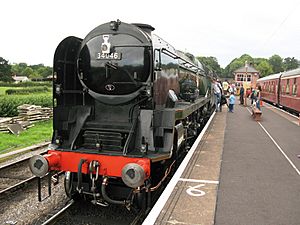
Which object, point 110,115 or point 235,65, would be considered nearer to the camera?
point 110,115

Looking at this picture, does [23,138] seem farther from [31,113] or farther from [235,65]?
[235,65]

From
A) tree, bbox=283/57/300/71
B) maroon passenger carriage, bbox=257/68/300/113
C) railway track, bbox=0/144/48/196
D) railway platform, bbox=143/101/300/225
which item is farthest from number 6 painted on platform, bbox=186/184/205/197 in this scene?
tree, bbox=283/57/300/71

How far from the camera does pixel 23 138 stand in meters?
12.5

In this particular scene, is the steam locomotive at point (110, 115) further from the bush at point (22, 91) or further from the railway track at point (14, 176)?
the bush at point (22, 91)

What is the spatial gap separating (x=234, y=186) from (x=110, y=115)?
269 cm

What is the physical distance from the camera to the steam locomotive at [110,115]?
4.92 m

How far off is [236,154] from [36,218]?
5233 mm

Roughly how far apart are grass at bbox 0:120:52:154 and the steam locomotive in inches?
216

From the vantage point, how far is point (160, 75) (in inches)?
225

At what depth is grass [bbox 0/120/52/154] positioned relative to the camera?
35.6ft

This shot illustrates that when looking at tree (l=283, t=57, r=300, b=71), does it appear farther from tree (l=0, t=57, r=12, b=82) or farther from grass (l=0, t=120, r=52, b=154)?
grass (l=0, t=120, r=52, b=154)

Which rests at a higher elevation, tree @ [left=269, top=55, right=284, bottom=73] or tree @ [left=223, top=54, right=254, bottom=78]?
tree @ [left=269, top=55, right=284, bottom=73]

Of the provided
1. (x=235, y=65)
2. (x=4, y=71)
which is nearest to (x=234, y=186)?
(x=4, y=71)

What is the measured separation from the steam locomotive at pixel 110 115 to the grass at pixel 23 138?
5484mm
